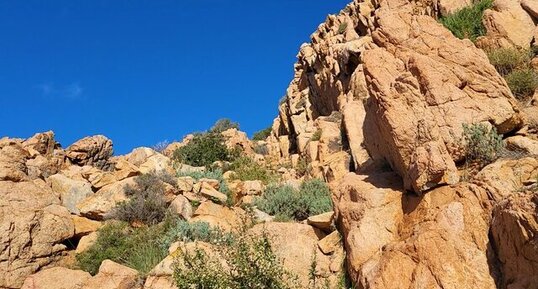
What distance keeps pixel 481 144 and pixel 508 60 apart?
→ 5.56 metres

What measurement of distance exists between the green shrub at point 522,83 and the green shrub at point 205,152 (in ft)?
45.4

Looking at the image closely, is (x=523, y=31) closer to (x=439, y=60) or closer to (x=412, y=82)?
(x=439, y=60)

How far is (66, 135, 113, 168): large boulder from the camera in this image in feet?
66.2

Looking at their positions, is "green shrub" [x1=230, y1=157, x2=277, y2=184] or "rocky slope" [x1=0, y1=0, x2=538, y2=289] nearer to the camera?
"rocky slope" [x1=0, y1=0, x2=538, y2=289]

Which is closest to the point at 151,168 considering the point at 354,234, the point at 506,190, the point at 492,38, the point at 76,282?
the point at 76,282

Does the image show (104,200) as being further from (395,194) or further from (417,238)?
(417,238)

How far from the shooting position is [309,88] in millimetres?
25891

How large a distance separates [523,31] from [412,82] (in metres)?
7.15

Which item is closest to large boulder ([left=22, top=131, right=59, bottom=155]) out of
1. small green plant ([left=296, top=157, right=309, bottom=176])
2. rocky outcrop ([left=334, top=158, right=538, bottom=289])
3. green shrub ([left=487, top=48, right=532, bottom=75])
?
small green plant ([left=296, top=157, right=309, bottom=176])

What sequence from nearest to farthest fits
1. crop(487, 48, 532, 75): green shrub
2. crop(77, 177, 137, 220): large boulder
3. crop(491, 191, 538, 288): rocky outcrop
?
crop(491, 191, 538, 288): rocky outcrop < crop(487, 48, 532, 75): green shrub < crop(77, 177, 137, 220): large boulder

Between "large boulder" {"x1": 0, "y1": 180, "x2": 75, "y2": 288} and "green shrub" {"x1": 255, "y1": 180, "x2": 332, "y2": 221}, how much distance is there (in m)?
4.77

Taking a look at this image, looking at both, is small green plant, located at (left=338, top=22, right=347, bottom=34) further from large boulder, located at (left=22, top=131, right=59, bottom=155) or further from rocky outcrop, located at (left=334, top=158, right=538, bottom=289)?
rocky outcrop, located at (left=334, top=158, right=538, bottom=289)

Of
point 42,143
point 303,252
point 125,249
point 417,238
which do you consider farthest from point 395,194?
point 42,143

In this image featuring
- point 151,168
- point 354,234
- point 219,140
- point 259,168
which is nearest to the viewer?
point 354,234
